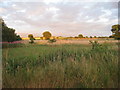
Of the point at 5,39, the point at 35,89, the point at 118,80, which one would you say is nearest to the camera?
the point at 35,89

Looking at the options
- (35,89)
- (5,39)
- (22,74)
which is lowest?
(35,89)

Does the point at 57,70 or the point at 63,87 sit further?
the point at 57,70

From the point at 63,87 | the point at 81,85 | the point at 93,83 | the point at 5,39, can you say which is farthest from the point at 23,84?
the point at 5,39

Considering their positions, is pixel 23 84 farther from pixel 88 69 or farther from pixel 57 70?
pixel 88 69

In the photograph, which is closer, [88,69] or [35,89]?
[35,89]

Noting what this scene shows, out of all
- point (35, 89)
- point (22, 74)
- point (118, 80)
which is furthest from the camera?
point (22, 74)

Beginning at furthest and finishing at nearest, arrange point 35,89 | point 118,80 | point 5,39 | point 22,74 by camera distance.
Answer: point 5,39, point 22,74, point 118,80, point 35,89

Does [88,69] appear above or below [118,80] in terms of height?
above

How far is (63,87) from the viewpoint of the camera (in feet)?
5.90

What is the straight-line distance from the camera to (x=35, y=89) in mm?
1759

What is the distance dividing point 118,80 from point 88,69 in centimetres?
58

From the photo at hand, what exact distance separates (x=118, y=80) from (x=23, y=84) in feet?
5.73

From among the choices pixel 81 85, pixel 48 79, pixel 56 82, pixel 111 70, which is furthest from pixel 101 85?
pixel 48 79

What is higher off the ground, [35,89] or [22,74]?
[22,74]
